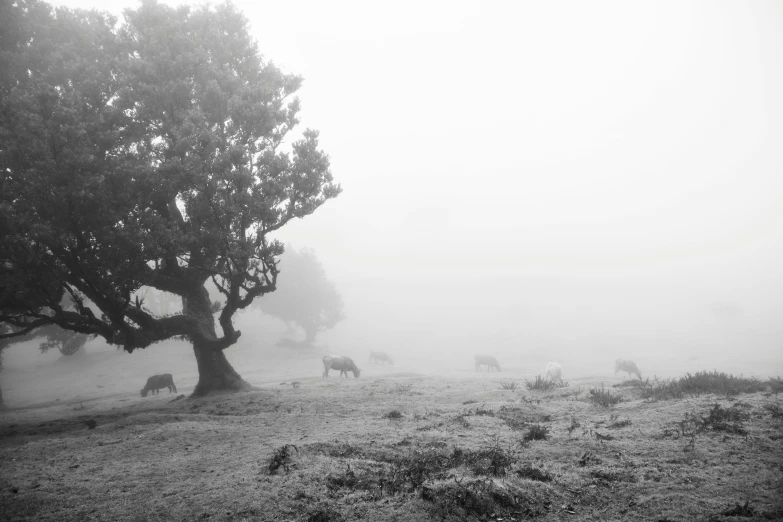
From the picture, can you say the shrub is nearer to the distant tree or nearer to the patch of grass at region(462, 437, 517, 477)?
the patch of grass at region(462, 437, 517, 477)

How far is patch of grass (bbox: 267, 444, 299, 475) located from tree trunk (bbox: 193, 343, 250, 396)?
39.3ft

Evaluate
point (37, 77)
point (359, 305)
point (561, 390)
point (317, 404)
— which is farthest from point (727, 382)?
point (359, 305)

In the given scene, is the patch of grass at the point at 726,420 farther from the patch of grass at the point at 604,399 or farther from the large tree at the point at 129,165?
the large tree at the point at 129,165

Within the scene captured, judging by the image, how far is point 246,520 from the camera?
15.6ft

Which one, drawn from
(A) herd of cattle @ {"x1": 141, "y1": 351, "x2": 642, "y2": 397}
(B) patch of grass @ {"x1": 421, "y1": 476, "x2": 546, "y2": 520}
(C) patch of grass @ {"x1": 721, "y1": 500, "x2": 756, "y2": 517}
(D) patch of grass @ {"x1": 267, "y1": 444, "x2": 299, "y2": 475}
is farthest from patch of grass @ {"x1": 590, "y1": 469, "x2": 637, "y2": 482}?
(A) herd of cattle @ {"x1": 141, "y1": 351, "x2": 642, "y2": 397}

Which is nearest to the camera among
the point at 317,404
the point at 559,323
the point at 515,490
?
the point at 515,490

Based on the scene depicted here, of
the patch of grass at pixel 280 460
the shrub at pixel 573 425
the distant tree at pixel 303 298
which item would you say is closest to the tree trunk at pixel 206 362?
the patch of grass at pixel 280 460

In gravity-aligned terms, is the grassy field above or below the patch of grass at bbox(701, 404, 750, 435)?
below

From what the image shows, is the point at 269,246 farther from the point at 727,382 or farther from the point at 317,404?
the point at 727,382

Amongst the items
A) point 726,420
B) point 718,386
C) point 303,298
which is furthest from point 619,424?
point 303,298

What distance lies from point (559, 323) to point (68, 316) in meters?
88.6

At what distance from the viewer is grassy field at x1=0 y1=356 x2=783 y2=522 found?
4.87 metres

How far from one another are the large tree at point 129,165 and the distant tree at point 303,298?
44.4 meters

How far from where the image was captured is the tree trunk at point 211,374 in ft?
56.8
